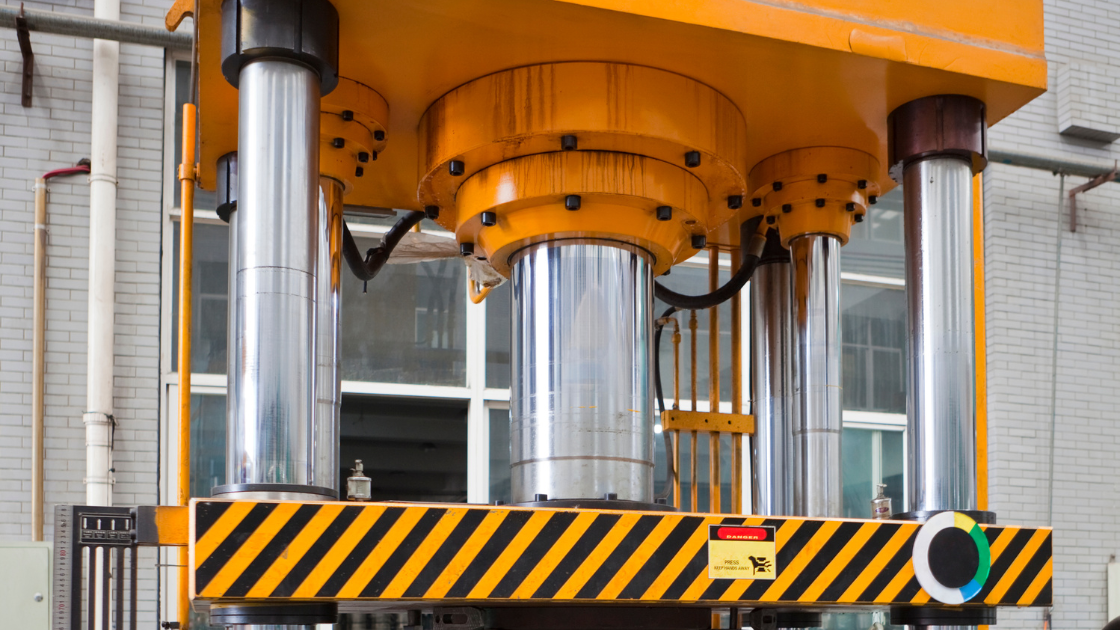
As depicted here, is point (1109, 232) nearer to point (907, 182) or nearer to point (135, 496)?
point (907, 182)

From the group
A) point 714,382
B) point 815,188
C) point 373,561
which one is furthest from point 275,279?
point 714,382

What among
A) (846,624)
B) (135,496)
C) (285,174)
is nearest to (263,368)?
(285,174)

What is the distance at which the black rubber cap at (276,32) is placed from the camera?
9.08 feet

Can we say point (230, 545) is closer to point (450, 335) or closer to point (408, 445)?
point (408, 445)

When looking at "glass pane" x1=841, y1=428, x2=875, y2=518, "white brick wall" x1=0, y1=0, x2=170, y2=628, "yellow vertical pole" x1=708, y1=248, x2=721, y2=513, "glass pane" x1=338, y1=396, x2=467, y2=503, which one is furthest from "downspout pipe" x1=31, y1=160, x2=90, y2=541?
"glass pane" x1=841, y1=428, x2=875, y2=518

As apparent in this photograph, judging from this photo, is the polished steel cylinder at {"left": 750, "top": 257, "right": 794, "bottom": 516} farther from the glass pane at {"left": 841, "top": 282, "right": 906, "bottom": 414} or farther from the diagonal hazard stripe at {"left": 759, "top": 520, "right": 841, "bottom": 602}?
the glass pane at {"left": 841, "top": 282, "right": 906, "bottom": 414}

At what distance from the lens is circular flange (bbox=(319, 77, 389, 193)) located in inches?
134

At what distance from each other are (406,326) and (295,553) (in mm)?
6271

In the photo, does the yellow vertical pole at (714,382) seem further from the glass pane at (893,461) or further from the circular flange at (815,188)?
the glass pane at (893,461)

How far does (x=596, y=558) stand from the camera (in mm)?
2664

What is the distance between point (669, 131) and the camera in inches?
123

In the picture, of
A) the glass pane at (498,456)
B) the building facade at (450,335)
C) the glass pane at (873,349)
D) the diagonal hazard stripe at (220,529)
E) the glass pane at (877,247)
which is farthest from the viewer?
the glass pane at (877,247)

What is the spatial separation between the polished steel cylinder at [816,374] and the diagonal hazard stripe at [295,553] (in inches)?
88.7

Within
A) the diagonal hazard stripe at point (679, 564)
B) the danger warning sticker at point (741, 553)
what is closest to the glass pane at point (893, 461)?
the danger warning sticker at point (741, 553)
